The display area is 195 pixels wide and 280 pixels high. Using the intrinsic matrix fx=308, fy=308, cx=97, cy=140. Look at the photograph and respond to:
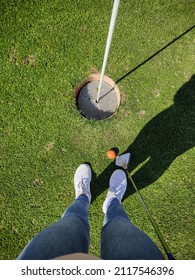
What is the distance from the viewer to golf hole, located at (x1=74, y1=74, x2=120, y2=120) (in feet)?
16.0

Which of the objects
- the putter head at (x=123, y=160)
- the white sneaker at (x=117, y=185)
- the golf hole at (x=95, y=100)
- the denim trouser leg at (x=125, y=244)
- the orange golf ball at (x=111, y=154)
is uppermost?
the golf hole at (x=95, y=100)

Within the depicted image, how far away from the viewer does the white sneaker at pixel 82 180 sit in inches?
175

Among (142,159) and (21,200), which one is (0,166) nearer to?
(21,200)

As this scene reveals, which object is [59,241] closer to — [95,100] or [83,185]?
[83,185]

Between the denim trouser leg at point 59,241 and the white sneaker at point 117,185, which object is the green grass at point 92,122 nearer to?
the white sneaker at point 117,185

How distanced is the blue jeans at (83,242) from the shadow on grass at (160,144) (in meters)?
1.58

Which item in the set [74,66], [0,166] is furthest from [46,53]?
[0,166]

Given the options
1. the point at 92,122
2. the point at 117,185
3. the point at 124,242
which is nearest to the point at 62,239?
the point at 124,242

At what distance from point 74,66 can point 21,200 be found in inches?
88.3

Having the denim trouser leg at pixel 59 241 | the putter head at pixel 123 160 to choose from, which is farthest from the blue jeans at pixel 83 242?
the putter head at pixel 123 160

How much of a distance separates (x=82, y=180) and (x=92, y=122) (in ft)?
3.06

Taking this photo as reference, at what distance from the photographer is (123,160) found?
4680 mm

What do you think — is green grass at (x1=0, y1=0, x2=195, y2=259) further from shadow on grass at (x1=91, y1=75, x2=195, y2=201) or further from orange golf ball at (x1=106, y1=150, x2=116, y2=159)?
orange golf ball at (x1=106, y1=150, x2=116, y2=159)

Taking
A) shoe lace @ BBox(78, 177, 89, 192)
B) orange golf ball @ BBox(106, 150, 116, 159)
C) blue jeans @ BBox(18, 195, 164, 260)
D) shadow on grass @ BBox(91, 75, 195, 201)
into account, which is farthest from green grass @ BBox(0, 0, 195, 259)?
blue jeans @ BBox(18, 195, 164, 260)
